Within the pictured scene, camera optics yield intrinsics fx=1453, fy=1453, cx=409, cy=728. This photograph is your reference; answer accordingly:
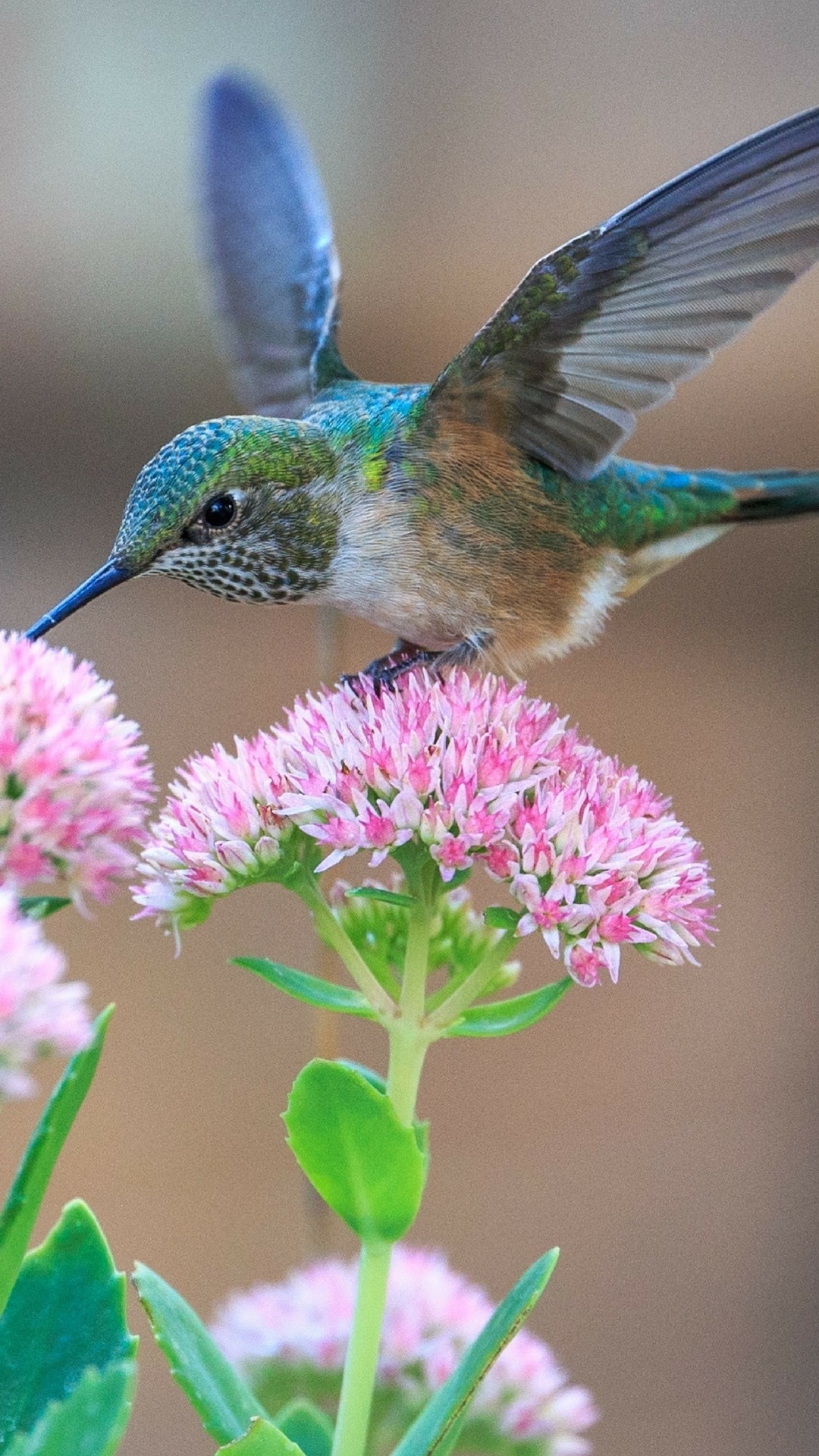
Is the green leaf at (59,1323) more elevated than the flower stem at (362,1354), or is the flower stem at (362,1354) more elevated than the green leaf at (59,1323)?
the green leaf at (59,1323)

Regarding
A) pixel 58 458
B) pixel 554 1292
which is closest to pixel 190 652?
pixel 58 458

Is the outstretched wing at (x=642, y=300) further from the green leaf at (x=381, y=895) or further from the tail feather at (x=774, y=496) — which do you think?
the green leaf at (x=381, y=895)

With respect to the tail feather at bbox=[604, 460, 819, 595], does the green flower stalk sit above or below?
below

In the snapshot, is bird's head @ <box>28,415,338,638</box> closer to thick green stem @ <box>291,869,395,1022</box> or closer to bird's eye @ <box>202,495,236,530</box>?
bird's eye @ <box>202,495,236,530</box>

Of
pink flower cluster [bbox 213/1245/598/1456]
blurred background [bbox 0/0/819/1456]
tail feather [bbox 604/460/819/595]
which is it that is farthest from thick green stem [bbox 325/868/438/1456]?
blurred background [bbox 0/0/819/1456]

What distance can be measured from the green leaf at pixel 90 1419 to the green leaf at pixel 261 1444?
0.19 feet

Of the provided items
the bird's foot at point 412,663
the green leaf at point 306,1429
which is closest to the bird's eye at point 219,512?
the bird's foot at point 412,663

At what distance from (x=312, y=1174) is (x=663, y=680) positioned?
112 cm

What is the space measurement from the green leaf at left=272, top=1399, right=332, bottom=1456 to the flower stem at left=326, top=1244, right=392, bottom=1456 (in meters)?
0.13

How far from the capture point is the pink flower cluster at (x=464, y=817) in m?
0.59

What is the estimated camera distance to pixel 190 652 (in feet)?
5.15

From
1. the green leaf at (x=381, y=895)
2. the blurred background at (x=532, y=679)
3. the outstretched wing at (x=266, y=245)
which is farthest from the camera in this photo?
the blurred background at (x=532, y=679)

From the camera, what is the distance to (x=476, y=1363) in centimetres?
56

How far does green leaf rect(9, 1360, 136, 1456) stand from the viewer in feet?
1.44
